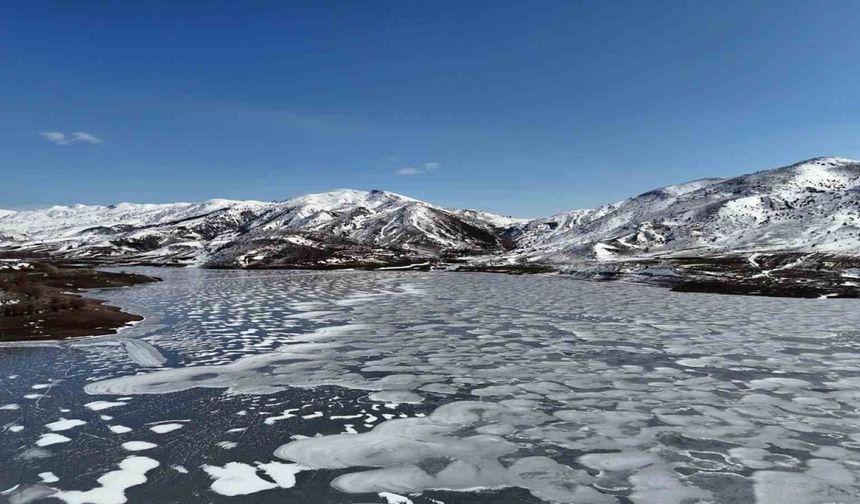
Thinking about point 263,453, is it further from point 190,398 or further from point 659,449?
point 659,449

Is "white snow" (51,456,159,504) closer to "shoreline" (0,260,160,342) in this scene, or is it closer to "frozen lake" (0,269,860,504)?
"frozen lake" (0,269,860,504)

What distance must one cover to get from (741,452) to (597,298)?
33.4 m

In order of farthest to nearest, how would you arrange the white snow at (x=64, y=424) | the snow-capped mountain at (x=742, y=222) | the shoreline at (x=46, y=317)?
the snow-capped mountain at (x=742, y=222) < the shoreline at (x=46, y=317) < the white snow at (x=64, y=424)

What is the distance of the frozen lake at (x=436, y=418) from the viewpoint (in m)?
7.94

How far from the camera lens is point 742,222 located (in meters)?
144

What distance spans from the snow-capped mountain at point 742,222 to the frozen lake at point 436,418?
3477 inches

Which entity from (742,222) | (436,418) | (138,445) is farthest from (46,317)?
(742,222)

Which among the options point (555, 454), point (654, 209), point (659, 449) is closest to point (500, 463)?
point (555, 454)

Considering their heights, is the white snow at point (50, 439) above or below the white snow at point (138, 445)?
above

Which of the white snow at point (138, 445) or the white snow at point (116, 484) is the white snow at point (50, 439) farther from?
the white snow at point (116, 484)

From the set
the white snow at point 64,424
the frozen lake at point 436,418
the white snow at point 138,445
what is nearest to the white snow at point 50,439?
the frozen lake at point 436,418

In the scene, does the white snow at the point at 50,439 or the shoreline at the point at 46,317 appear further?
the shoreline at the point at 46,317

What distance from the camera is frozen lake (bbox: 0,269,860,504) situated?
7.94 metres

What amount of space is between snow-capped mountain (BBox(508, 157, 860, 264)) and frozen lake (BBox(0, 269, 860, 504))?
88.3 meters
